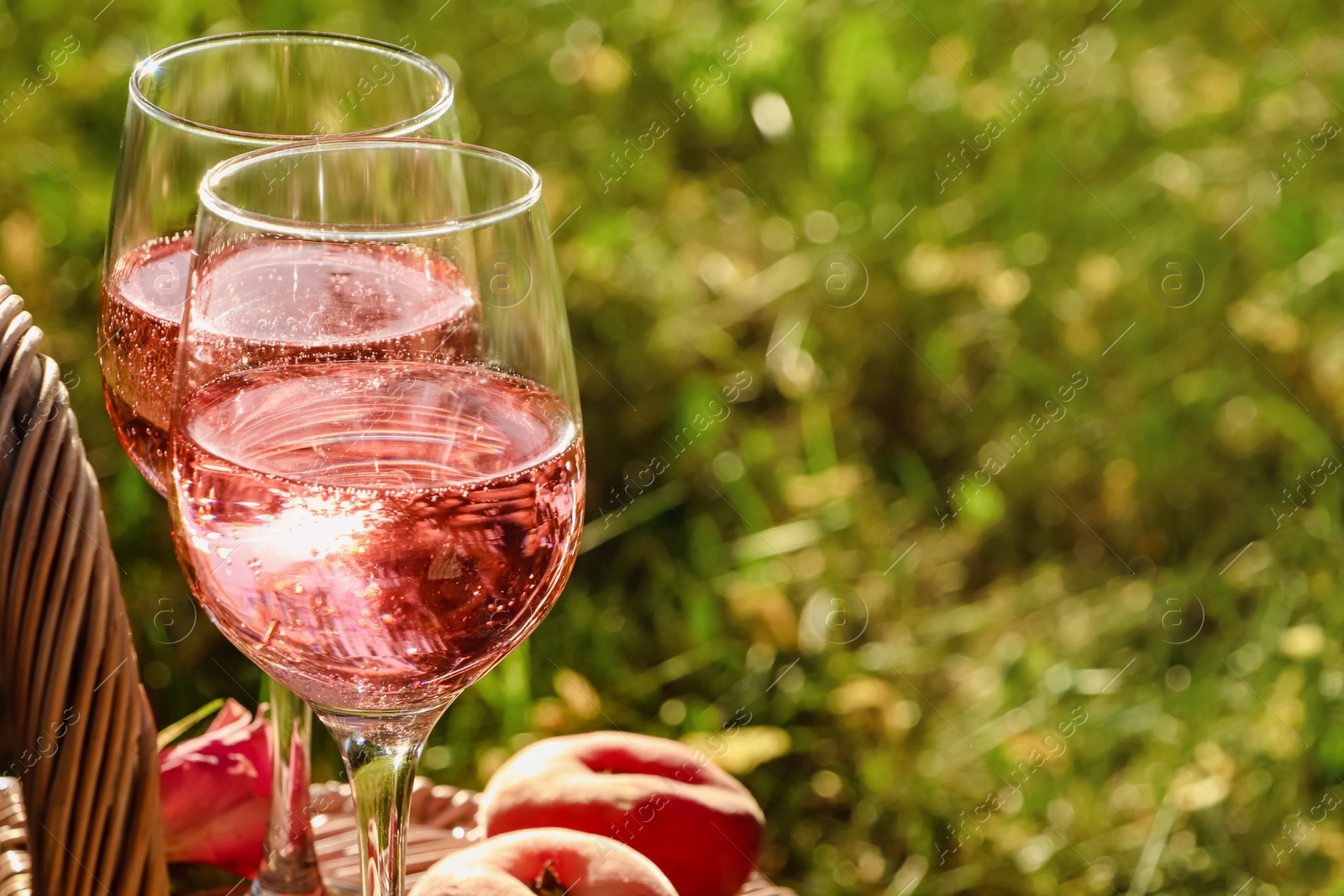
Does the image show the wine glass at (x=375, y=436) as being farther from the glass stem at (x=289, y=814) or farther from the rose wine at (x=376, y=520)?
the glass stem at (x=289, y=814)

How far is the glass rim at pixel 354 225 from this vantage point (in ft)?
2.12

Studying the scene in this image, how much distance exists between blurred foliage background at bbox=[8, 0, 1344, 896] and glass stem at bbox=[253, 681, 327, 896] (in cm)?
86

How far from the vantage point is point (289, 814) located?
104 cm

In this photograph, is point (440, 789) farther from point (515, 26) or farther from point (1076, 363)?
point (515, 26)

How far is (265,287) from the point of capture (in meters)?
0.75

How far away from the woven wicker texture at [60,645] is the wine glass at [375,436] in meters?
0.05

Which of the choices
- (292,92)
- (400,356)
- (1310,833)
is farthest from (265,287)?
(1310,833)

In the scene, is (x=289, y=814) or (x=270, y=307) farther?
(x=289, y=814)

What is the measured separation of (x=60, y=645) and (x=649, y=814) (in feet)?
1.79

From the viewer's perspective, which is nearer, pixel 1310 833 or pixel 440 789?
pixel 440 789

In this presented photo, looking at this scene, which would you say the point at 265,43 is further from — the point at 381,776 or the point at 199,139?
the point at 381,776

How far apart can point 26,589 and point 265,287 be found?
181 mm

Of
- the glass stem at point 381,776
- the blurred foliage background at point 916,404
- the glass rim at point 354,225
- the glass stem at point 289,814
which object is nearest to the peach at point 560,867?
the glass stem at point 289,814

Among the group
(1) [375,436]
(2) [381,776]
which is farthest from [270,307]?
(2) [381,776]
